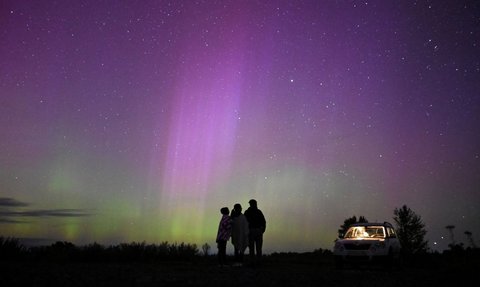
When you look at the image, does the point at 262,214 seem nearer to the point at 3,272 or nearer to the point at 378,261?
the point at 378,261

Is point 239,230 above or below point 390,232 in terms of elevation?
below

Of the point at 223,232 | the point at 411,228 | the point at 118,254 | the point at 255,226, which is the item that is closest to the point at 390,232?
the point at 255,226

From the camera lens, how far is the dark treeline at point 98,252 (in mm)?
16312

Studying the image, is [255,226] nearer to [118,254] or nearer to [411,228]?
[118,254]

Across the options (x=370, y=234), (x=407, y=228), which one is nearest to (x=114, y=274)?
(x=370, y=234)

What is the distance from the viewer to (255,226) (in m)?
16.8

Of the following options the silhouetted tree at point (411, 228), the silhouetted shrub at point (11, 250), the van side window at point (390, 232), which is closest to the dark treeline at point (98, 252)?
the silhouetted shrub at point (11, 250)

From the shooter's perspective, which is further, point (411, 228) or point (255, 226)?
point (411, 228)

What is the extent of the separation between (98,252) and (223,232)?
5.45 meters

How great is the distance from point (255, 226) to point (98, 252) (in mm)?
6480

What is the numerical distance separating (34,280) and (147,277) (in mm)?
2235

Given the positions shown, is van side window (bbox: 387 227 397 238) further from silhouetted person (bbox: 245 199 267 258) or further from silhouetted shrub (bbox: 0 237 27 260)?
silhouetted shrub (bbox: 0 237 27 260)

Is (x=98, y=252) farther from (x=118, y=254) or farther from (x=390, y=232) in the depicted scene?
(x=390, y=232)

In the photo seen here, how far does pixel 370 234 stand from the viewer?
18703 millimetres
